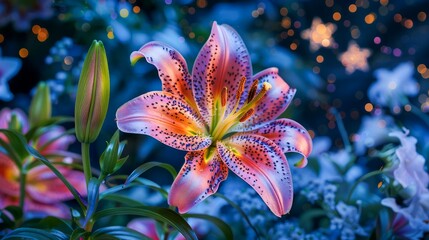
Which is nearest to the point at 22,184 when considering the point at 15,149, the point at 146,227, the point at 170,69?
the point at 15,149

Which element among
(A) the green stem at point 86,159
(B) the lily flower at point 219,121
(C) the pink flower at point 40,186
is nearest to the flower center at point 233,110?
(B) the lily flower at point 219,121

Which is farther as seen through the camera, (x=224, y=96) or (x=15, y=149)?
(x=15, y=149)

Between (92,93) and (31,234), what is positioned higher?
(92,93)

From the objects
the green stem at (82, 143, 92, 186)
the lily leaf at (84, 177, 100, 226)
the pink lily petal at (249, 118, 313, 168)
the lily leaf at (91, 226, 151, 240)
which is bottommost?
the lily leaf at (91, 226, 151, 240)

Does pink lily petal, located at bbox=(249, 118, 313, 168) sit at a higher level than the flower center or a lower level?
lower

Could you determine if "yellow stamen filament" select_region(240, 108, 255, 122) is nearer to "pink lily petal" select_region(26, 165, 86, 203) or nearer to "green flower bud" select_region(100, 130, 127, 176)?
"green flower bud" select_region(100, 130, 127, 176)

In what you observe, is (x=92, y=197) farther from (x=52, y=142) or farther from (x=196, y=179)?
(x=52, y=142)

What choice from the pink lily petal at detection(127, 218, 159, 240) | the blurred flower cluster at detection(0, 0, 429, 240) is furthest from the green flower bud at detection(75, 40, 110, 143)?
the pink lily petal at detection(127, 218, 159, 240)
